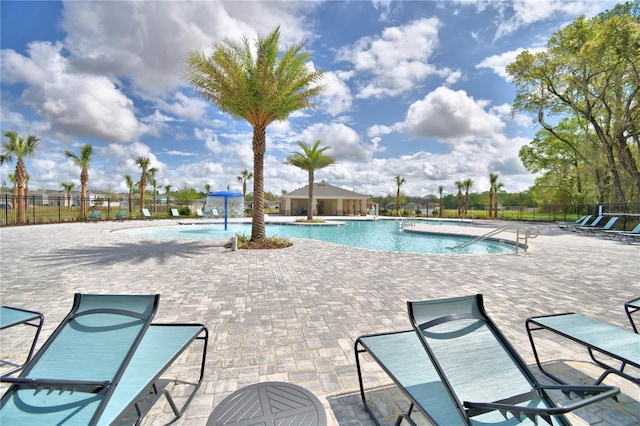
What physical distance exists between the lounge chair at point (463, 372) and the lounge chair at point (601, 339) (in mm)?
402

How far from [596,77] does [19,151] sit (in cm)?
3910

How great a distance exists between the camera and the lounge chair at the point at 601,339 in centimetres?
210

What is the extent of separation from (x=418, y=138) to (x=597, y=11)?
641 inches

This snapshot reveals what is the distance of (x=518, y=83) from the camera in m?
21.0

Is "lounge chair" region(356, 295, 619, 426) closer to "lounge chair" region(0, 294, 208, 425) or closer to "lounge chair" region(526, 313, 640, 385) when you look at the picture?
"lounge chair" region(526, 313, 640, 385)

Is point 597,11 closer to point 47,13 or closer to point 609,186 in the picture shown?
point 609,186

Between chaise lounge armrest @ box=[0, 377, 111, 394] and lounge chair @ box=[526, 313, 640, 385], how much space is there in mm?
3420

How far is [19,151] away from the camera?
59.8ft

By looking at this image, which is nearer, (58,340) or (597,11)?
(58,340)

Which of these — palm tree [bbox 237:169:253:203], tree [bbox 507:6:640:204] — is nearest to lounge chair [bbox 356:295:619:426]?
tree [bbox 507:6:640:204]

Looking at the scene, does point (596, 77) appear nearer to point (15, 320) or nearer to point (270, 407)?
point (270, 407)

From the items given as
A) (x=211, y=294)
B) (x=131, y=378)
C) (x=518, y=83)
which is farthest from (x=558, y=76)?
(x=131, y=378)

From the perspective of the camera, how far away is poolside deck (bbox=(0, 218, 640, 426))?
98.8 inches

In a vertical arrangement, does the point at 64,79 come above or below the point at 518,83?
below
